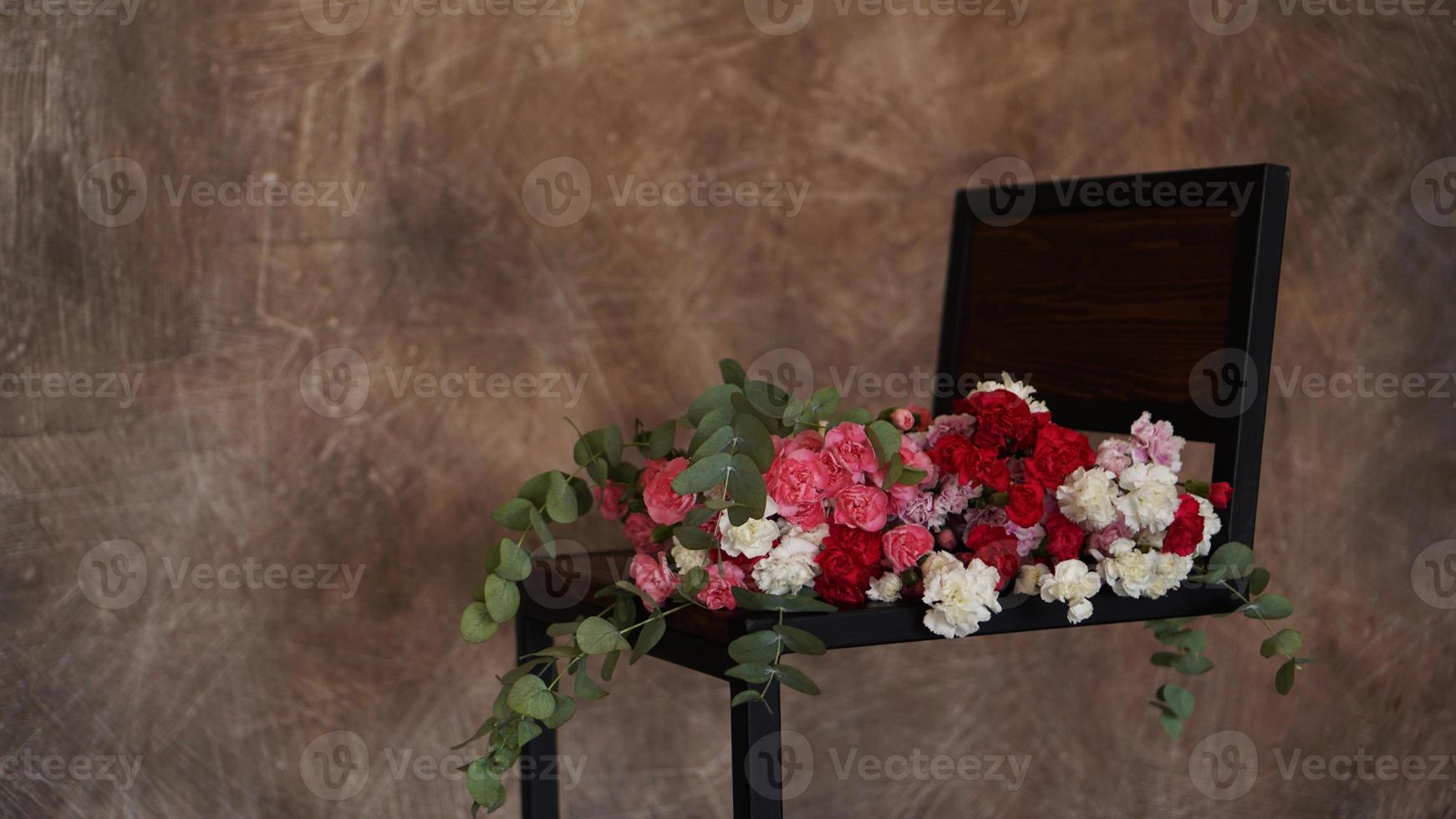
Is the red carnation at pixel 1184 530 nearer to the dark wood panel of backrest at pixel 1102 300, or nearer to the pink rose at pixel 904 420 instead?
the dark wood panel of backrest at pixel 1102 300

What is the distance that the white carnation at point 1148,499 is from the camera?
1.05 meters

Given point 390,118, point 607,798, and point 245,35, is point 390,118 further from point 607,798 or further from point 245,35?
point 607,798

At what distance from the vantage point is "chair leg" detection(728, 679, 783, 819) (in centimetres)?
99

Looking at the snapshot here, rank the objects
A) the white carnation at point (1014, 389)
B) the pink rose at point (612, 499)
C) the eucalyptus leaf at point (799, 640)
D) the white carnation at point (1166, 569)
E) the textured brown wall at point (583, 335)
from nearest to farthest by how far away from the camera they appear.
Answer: the eucalyptus leaf at point (799, 640)
the white carnation at point (1166, 569)
the white carnation at point (1014, 389)
the pink rose at point (612, 499)
the textured brown wall at point (583, 335)

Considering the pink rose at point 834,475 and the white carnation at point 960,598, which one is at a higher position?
the pink rose at point 834,475

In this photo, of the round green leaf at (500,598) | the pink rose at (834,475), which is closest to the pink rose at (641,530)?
the round green leaf at (500,598)

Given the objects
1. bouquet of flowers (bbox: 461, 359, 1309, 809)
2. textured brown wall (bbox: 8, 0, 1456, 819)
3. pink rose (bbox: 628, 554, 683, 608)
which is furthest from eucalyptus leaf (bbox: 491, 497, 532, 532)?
textured brown wall (bbox: 8, 0, 1456, 819)

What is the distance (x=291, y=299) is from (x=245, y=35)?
1.17ft

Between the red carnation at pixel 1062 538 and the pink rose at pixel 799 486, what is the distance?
0.72 feet

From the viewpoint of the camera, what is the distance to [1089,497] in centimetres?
105

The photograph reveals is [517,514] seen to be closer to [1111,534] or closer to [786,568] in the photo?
[786,568]

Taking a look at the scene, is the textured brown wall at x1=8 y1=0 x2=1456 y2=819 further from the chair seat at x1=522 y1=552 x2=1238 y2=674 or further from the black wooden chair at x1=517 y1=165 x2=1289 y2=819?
the chair seat at x1=522 y1=552 x2=1238 y2=674

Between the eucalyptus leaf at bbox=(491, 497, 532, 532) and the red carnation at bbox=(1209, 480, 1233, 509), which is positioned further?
the eucalyptus leaf at bbox=(491, 497, 532, 532)

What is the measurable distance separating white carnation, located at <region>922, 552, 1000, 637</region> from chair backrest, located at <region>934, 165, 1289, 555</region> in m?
0.30
